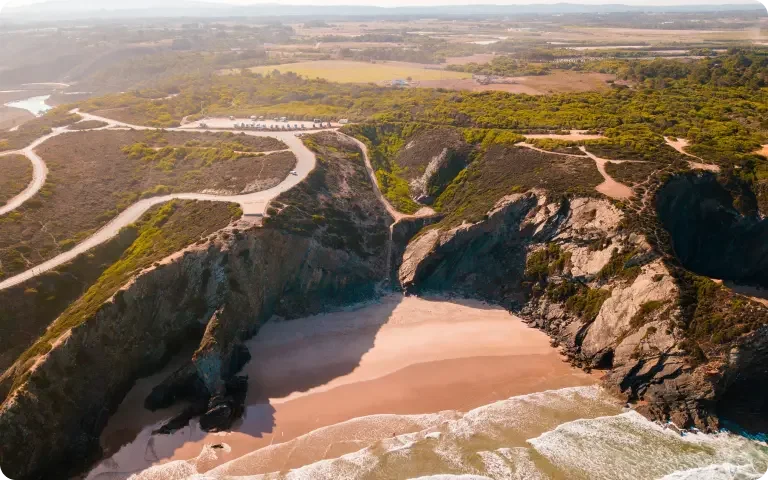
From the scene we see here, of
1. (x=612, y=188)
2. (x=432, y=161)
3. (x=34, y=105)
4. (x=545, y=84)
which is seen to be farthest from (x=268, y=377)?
(x=34, y=105)

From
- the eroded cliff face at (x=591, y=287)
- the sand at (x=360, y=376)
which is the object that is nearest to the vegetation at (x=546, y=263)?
the eroded cliff face at (x=591, y=287)

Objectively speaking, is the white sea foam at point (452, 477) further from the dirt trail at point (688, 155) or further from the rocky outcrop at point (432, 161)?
the dirt trail at point (688, 155)

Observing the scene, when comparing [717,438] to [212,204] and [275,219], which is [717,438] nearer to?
[275,219]

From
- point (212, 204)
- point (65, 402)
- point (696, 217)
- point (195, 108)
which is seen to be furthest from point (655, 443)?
point (195, 108)

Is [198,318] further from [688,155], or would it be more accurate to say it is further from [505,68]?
[505,68]

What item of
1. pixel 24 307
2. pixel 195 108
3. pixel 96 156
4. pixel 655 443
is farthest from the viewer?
pixel 195 108

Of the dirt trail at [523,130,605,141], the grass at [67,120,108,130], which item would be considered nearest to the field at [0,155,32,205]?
the grass at [67,120,108,130]
